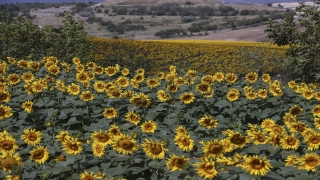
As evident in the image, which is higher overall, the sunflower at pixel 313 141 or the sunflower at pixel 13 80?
the sunflower at pixel 13 80

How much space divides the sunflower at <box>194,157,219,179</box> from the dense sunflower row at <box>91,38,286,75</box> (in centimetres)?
1679

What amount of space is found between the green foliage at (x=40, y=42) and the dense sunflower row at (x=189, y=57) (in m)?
5.29

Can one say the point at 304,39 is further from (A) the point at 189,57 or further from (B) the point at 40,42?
(A) the point at 189,57

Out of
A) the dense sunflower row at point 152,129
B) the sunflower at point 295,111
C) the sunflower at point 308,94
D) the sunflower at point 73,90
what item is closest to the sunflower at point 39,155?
the dense sunflower row at point 152,129

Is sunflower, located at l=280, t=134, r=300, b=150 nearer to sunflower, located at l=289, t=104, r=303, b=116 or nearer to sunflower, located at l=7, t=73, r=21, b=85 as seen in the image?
sunflower, located at l=289, t=104, r=303, b=116

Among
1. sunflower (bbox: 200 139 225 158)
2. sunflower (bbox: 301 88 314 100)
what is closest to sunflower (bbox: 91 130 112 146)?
sunflower (bbox: 200 139 225 158)

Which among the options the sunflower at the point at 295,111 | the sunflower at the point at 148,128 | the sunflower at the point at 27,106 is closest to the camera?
the sunflower at the point at 148,128

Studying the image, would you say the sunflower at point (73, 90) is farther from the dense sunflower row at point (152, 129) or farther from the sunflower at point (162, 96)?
the sunflower at point (162, 96)

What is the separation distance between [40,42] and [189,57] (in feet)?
45.1

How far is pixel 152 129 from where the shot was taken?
15.3 feet

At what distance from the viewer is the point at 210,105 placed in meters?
6.63

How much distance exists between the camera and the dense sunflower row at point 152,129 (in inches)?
145

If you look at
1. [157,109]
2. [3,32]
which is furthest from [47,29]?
[157,109]

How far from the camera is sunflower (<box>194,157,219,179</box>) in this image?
3354mm
